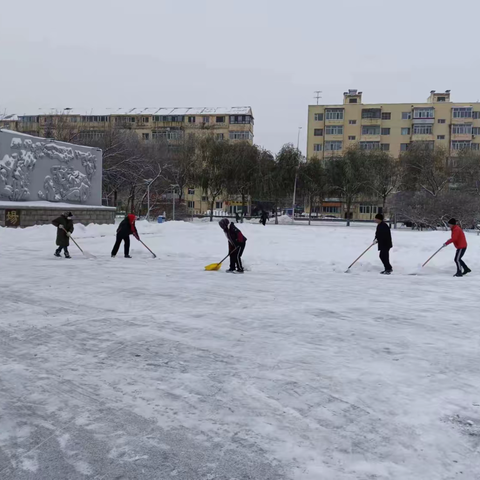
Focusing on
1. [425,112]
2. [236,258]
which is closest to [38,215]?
[236,258]

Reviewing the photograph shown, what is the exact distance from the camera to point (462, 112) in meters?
66.2

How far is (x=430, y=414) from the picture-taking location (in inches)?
126

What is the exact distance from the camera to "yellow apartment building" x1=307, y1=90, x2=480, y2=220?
217 feet

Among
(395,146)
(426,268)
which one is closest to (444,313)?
(426,268)

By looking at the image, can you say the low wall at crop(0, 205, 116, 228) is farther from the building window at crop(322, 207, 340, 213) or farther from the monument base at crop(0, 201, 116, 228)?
the building window at crop(322, 207, 340, 213)

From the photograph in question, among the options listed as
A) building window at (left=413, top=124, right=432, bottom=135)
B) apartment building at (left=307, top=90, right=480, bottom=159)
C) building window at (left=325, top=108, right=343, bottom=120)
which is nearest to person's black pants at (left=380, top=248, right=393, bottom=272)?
apartment building at (left=307, top=90, right=480, bottom=159)

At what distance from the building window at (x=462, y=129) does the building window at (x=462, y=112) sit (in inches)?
58.9

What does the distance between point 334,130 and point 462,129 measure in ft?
57.3

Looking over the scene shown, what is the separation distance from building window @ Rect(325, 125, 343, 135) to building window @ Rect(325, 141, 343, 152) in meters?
1.38

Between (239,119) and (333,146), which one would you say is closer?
(333,146)

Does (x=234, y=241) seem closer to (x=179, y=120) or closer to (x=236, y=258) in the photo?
(x=236, y=258)

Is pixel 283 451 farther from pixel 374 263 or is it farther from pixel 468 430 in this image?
pixel 374 263

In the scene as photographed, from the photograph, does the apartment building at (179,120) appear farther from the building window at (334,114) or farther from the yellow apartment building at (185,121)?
the building window at (334,114)

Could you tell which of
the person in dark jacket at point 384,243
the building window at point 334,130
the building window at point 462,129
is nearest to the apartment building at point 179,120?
the building window at point 334,130
